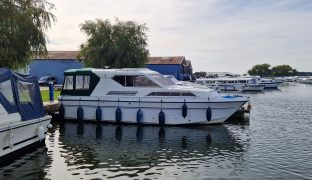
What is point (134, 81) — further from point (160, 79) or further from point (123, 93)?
point (160, 79)

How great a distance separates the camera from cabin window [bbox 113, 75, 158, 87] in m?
23.9

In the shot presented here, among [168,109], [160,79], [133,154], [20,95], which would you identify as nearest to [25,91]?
[20,95]

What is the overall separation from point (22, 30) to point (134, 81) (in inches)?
291

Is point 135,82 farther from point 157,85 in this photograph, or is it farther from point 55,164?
point 55,164

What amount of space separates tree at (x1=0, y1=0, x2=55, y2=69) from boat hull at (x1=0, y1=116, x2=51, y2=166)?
5.20m

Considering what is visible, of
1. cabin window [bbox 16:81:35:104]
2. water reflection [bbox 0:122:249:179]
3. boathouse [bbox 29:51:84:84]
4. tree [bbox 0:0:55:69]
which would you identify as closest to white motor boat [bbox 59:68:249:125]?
water reflection [bbox 0:122:249:179]

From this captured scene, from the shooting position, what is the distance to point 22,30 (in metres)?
20.6

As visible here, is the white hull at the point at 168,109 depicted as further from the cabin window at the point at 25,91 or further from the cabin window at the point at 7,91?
the cabin window at the point at 7,91

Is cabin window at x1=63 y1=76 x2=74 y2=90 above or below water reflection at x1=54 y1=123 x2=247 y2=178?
above

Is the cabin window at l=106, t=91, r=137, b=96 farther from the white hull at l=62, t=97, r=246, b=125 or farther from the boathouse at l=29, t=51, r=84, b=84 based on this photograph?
the boathouse at l=29, t=51, r=84, b=84

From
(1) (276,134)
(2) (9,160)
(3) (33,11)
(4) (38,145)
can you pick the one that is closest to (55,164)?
(2) (9,160)

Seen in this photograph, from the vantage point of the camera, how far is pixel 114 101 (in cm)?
2406

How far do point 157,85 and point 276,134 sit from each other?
25.1ft

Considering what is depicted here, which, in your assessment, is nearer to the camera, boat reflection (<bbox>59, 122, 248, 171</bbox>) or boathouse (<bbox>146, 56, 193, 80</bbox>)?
boat reflection (<bbox>59, 122, 248, 171</bbox>)
